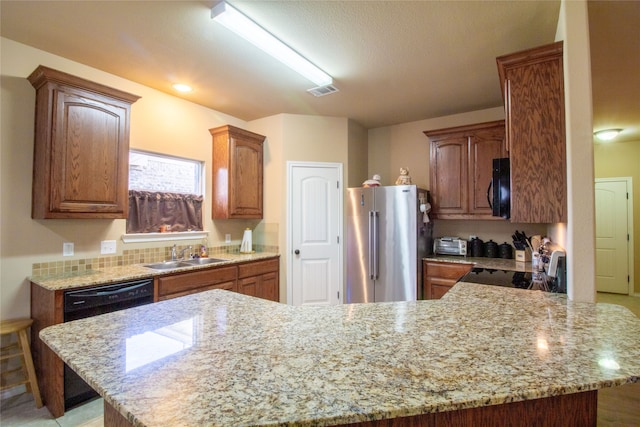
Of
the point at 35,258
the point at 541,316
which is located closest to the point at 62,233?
the point at 35,258

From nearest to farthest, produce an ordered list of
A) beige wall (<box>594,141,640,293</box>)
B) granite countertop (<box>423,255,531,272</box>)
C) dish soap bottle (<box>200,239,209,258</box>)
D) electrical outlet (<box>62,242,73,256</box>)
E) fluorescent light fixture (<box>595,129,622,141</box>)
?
electrical outlet (<box>62,242,73,256</box>)
granite countertop (<box>423,255,531,272</box>)
dish soap bottle (<box>200,239,209,258</box>)
fluorescent light fixture (<box>595,129,622,141</box>)
beige wall (<box>594,141,640,293</box>)

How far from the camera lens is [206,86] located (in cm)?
308

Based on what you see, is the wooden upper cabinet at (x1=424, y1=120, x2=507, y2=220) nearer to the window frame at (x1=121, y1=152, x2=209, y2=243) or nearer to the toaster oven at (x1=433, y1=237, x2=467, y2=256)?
the toaster oven at (x1=433, y1=237, x2=467, y2=256)

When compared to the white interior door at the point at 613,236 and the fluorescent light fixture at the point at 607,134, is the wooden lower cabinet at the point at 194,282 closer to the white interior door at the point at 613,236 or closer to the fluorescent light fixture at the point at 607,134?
the fluorescent light fixture at the point at 607,134

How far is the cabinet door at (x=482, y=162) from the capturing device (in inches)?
133

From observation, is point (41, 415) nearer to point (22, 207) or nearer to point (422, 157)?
point (22, 207)

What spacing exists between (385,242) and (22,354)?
3.23m

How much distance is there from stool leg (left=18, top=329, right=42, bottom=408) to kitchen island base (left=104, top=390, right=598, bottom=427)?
169 centimetres

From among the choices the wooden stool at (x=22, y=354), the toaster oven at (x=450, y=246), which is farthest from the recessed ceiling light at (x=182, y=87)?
the toaster oven at (x=450, y=246)

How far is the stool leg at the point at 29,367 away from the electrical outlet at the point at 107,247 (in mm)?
777

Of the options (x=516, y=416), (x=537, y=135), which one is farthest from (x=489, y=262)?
(x=516, y=416)

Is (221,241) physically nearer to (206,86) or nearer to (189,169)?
(189,169)

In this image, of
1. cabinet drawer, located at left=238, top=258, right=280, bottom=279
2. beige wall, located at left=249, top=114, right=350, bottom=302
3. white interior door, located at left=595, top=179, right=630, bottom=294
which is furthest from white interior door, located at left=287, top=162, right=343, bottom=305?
white interior door, located at left=595, top=179, right=630, bottom=294

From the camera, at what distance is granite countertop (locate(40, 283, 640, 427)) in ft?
2.34
